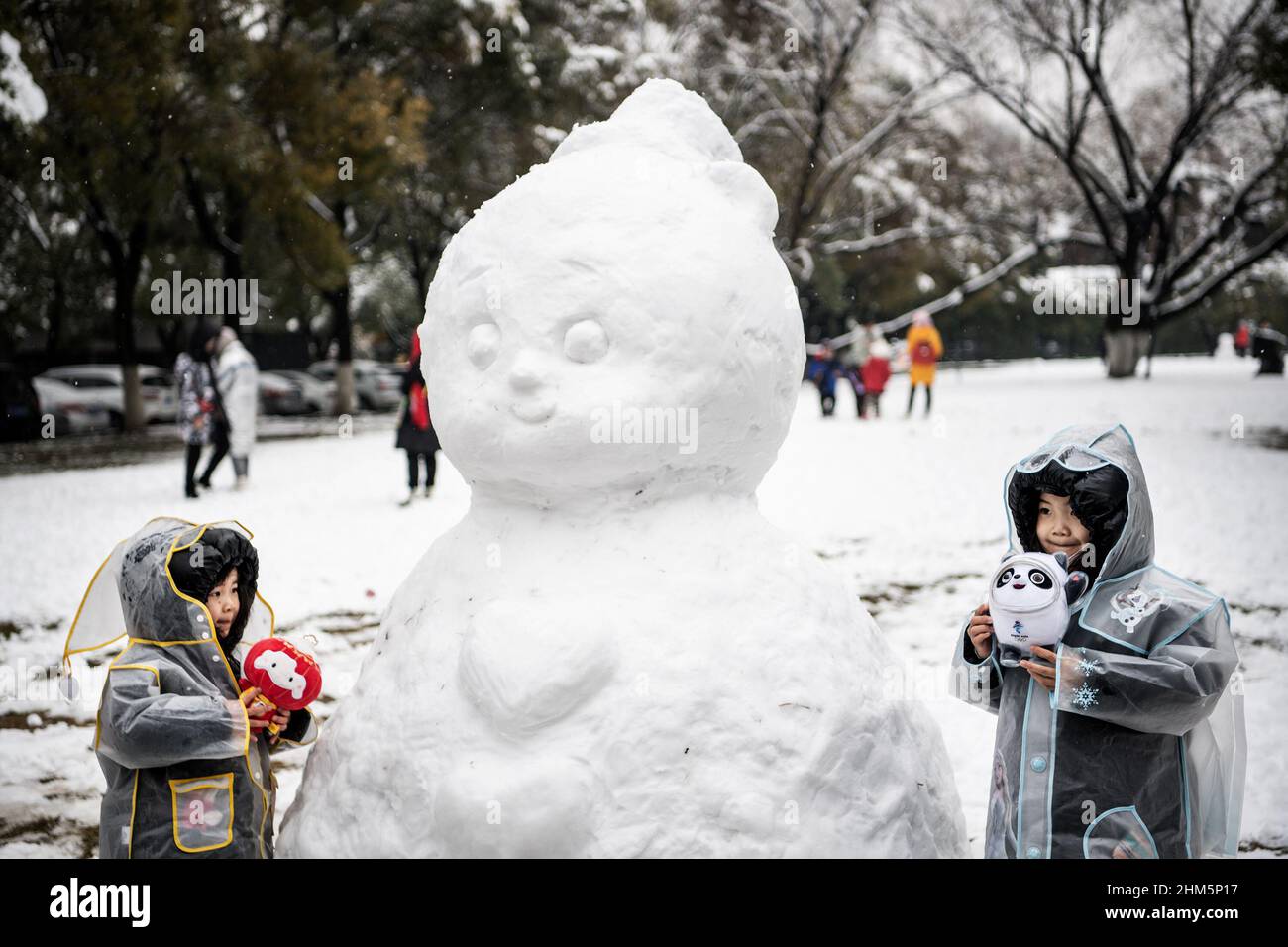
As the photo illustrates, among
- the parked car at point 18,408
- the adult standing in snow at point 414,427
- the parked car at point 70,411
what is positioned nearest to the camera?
the adult standing in snow at point 414,427

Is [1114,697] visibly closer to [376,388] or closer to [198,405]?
[198,405]

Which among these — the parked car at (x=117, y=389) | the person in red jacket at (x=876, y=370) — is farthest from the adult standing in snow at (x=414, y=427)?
the parked car at (x=117, y=389)

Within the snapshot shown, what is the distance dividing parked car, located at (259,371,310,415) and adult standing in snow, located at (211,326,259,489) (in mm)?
13315

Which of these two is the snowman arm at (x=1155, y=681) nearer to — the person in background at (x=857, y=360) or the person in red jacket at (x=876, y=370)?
the person in red jacket at (x=876, y=370)

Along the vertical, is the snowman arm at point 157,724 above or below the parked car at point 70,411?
below

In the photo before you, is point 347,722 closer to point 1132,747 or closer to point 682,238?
point 682,238

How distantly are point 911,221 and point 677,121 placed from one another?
2505 cm

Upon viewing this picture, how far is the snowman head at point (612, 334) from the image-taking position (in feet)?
8.19

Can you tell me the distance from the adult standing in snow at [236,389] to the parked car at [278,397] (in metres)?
13.3

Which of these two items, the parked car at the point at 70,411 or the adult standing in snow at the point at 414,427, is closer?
the adult standing in snow at the point at 414,427

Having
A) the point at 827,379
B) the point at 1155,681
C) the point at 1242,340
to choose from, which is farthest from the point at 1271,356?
the point at 1155,681

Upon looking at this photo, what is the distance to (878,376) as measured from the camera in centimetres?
1538

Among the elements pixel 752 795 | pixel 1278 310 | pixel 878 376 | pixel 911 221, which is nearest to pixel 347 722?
pixel 752 795

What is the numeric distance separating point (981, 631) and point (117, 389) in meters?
20.4
